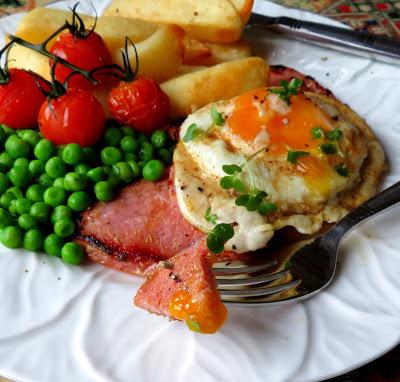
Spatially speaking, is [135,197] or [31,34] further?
[31,34]

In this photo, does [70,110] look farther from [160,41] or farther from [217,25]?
[217,25]

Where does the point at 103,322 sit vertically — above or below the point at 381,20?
below

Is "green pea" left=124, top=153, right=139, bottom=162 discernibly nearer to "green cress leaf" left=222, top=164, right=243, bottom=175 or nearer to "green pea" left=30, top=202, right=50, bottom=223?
"green pea" left=30, top=202, right=50, bottom=223

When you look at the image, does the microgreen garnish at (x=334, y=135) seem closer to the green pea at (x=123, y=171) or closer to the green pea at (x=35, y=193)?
the green pea at (x=123, y=171)

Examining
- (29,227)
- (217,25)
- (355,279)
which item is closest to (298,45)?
(217,25)

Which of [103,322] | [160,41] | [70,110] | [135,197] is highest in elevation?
[160,41]

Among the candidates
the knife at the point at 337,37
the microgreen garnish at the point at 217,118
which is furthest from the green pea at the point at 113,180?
the knife at the point at 337,37

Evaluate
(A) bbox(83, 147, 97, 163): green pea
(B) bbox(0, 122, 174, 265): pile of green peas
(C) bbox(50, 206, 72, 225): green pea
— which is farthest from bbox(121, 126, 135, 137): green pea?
(C) bbox(50, 206, 72, 225): green pea

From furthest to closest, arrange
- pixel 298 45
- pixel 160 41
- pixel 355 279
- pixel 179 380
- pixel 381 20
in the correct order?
pixel 381 20 → pixel 298 45 → pixel 160 41 → pixel 355 279 → pixel 179 380
